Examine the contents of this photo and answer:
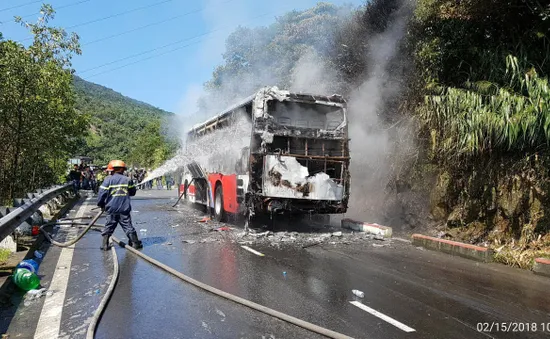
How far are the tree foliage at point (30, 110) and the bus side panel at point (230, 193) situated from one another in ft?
17.5

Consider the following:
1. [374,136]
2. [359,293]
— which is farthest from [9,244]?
[374,136]

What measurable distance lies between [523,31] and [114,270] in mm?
9840

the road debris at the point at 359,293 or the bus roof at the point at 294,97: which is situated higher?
the bus roof at the point at 294,97

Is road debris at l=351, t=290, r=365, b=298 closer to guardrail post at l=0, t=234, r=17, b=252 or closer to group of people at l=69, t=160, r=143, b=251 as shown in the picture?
group of people at l=69, t=160, r=143, b=251

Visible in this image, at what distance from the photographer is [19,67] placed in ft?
36.1

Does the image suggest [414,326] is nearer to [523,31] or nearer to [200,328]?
[200,328]

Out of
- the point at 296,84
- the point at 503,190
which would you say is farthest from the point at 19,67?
the point at 296,84

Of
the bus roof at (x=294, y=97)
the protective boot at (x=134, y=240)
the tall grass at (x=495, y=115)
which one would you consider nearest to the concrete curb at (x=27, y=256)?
the protective boot at (x=134, y=240)

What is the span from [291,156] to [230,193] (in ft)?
7.20

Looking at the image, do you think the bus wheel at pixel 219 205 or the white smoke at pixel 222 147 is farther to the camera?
the bus wheel at pixel 219 205

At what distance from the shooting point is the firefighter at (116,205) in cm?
811

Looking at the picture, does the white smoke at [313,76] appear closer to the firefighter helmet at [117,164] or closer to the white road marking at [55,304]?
the firefighter helmet at [117,164]

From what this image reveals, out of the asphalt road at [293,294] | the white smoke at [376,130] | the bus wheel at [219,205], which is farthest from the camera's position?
the white smoke at [376,130]
